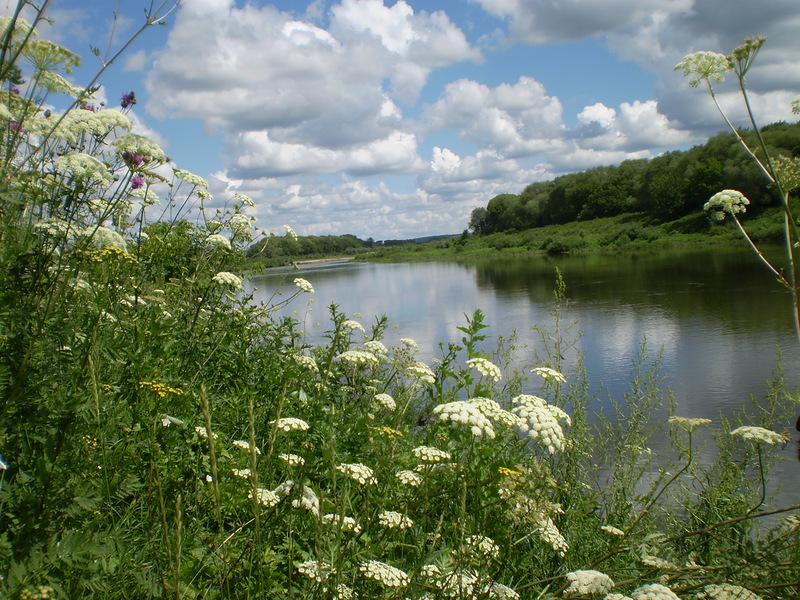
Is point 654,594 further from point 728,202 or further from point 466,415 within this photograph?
point 728,202

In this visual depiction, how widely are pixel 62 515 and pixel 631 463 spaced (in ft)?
11.8

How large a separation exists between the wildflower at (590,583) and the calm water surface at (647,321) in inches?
169

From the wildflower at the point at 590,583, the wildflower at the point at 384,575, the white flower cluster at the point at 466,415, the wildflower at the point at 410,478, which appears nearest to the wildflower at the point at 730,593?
the wildflower at the point at 590,583

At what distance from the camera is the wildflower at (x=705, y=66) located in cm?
323

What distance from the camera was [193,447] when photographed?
3.19m

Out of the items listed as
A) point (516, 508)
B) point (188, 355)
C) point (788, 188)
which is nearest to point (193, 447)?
point (188, 355)

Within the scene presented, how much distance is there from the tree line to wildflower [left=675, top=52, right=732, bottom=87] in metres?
39.5

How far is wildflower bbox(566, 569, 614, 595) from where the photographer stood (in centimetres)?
178

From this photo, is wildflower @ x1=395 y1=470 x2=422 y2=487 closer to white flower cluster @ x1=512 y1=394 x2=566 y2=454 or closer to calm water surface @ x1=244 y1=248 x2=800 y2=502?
white flower cluster @ x1=512 y1=394 x2=566 y2=454

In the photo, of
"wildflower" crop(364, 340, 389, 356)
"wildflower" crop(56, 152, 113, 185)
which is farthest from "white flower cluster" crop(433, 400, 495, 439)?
"wildflower" crop(364, 340, 389, 356)

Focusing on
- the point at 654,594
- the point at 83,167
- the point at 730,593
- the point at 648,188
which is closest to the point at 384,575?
the point at 654,594

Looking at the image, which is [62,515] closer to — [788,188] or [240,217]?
[788,188]

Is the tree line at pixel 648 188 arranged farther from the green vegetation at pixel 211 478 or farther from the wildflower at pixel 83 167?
the wildflower at pixel 83 167

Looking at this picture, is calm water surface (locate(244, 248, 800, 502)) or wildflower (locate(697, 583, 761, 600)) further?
calm water surface (locate(244, 248, 800, 502))
